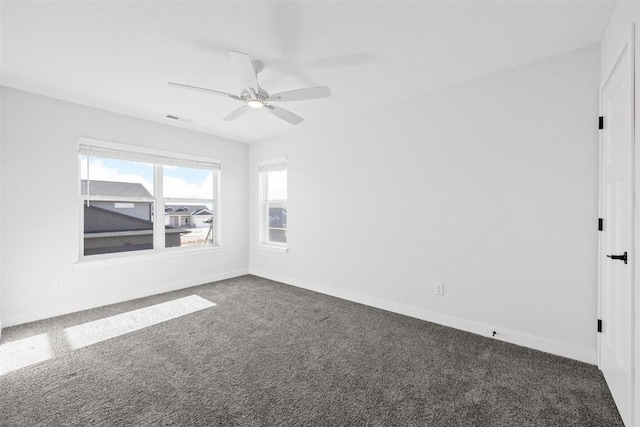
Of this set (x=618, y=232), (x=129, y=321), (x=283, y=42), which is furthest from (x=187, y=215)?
(x=618, y=232)

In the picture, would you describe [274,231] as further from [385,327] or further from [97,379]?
[97,379]

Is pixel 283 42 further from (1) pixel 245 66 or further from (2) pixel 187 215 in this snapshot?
(2) pixel 187 215

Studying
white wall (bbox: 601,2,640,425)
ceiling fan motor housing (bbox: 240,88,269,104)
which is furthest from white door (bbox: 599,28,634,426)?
ceiling fan motor housing (bbox: 240,88,269,104)

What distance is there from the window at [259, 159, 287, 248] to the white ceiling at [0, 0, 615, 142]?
1894 mm

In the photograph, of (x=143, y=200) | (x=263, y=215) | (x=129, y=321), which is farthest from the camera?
(x=263, y=215)

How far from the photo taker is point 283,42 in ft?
7.07

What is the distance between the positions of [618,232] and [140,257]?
499 centimetres

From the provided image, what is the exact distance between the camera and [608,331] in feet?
6.42

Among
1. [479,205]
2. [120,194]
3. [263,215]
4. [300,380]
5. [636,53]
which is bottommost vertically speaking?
[300,380]

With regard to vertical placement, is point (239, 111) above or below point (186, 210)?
above

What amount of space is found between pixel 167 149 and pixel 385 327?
3914mm

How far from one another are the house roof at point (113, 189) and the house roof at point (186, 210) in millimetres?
353

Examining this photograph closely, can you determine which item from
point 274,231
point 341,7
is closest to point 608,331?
point 341,7

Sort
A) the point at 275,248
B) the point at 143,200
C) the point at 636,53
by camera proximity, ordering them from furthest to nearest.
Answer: the point at 275,248 → the point at 143,200 → the point at 636,53
